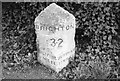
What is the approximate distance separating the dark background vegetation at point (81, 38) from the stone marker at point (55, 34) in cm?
32

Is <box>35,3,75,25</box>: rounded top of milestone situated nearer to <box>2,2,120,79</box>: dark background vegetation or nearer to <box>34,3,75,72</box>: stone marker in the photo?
<box>34,3,75,72</box>: stone marker

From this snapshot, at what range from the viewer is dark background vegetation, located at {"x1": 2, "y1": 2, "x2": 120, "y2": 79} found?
203 inches

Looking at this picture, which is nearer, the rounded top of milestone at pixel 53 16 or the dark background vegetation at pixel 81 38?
the rounded top of milestone at pixel 53 16

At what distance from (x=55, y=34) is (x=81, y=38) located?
1233 millimetres

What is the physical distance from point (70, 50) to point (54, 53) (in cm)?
39

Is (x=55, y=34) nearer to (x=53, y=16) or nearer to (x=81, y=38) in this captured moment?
(x=53, y=16)

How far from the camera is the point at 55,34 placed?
484 centimetres

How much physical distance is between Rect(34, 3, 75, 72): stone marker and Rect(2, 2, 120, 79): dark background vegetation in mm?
316

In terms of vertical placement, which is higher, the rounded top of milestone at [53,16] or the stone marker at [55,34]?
the rounded top of milestone at [53,16]

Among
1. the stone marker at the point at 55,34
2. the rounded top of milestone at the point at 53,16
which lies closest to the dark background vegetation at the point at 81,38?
the stone marker at the point at 55,34

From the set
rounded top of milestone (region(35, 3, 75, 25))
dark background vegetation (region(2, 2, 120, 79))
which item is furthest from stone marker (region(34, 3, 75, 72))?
dark background vegetation (region(2, 2, 120, 79))

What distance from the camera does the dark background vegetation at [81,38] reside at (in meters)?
A: 5.15

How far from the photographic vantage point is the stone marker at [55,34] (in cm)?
484

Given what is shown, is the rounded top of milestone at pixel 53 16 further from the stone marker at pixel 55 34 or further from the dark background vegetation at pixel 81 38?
the dark background vegetation at pixel 81 38
